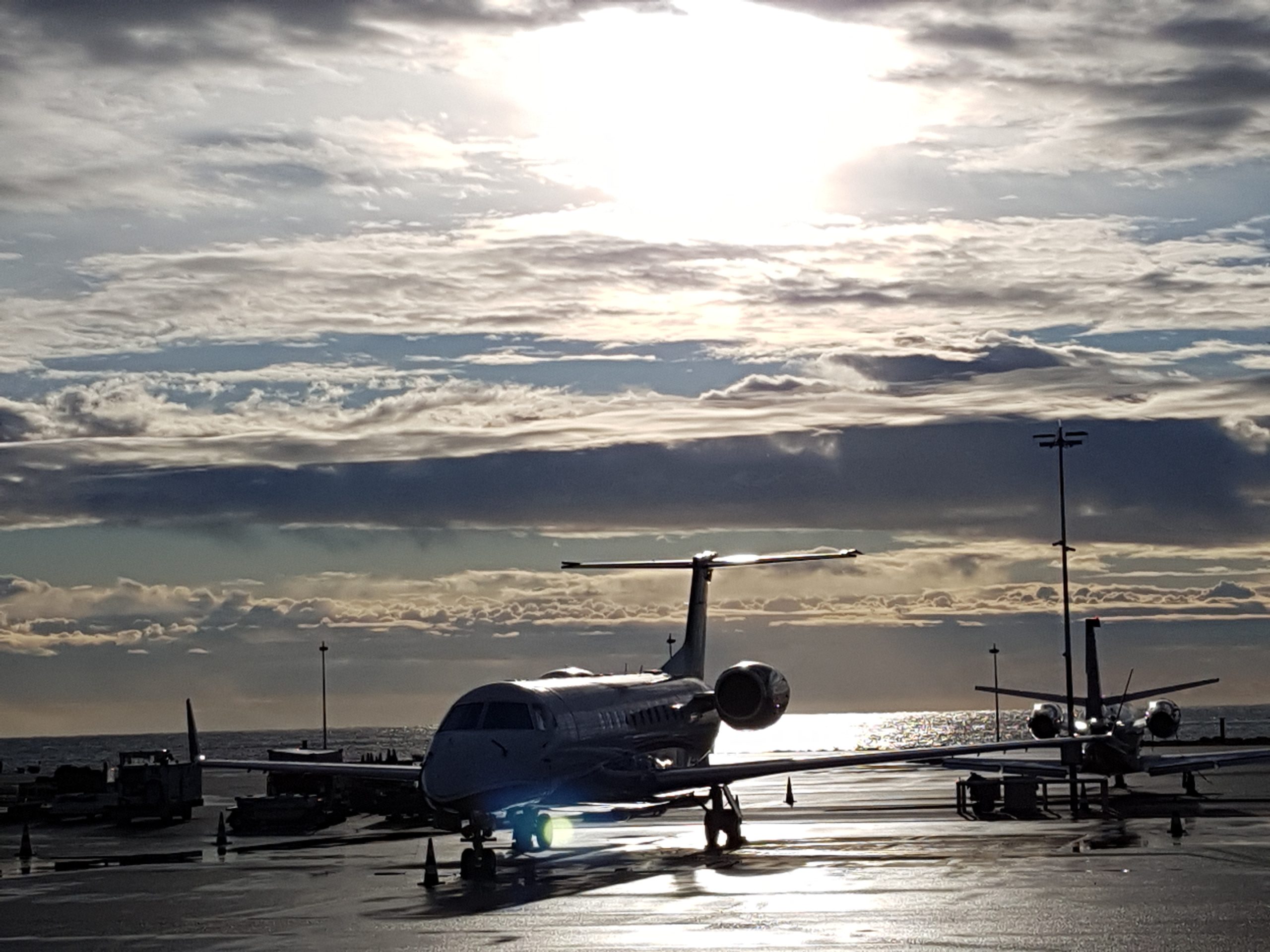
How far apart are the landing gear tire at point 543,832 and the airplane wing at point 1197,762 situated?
2077 cm

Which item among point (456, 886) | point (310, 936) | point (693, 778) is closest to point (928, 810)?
point (693, 778)

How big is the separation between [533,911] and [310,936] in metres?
3.62

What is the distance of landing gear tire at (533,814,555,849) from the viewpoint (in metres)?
35.5

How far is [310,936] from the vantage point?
2312cm

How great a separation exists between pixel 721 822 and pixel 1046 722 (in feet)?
100

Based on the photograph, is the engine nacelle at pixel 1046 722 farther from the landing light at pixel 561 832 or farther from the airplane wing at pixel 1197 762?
the landing light at pixel 561 832

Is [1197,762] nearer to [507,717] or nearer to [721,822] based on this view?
[721,822]

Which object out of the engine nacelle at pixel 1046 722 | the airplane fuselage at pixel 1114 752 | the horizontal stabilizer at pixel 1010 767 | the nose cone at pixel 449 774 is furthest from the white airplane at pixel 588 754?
the engine nacelle at pixel 1046 722

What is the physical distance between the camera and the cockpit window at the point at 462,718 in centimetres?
3353

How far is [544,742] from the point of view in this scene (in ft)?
112

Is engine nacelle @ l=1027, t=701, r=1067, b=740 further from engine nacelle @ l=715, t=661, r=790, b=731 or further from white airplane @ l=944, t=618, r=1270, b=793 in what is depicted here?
engine nacelle @ l=715, t=661, r=790, b=731

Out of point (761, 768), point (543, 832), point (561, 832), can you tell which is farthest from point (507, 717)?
point (561, 832)

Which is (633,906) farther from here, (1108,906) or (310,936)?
(1108,906)

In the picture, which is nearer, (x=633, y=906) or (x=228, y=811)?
(x=633, y=906)
